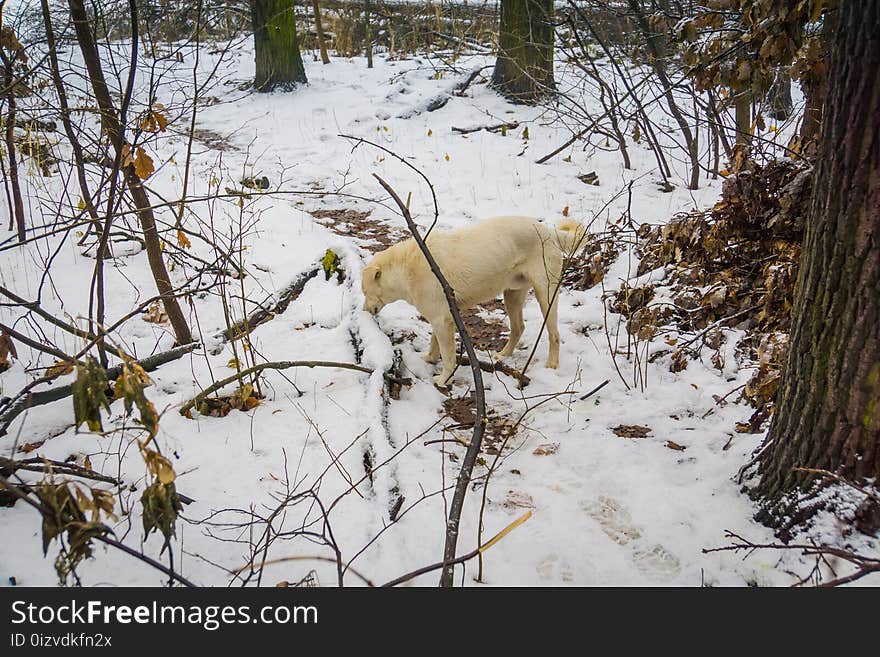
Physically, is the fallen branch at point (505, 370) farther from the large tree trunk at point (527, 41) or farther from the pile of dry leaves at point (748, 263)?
the large tree trunk at point (527, 41)

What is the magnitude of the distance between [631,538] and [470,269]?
2250mm

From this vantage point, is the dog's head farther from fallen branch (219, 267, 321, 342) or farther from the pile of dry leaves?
the pile of dry leaves

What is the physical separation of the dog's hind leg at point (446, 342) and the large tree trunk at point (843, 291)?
2297 millimetres

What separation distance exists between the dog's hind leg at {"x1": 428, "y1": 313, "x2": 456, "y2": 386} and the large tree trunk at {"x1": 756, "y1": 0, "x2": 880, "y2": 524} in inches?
90.4

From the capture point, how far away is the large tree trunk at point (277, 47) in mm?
13391

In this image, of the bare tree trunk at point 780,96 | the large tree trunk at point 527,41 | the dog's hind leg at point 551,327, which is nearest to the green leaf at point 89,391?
the dog's hind leg at point 551,327

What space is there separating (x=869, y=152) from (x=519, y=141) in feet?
30.2

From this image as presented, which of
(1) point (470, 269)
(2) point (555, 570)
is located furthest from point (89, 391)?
(1) point (470, 269)

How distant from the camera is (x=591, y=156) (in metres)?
9.63

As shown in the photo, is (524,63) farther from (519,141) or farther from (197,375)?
(197,375)

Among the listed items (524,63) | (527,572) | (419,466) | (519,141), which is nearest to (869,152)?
(527,572)

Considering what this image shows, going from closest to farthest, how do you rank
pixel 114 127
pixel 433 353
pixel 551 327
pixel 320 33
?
1. pixel 114 127
2. pixel 551 327
3. pixel 433 353
4. pixel 320 33

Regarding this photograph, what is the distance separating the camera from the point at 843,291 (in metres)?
2.09

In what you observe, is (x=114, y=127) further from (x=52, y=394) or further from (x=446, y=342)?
(x=446, y=342)
